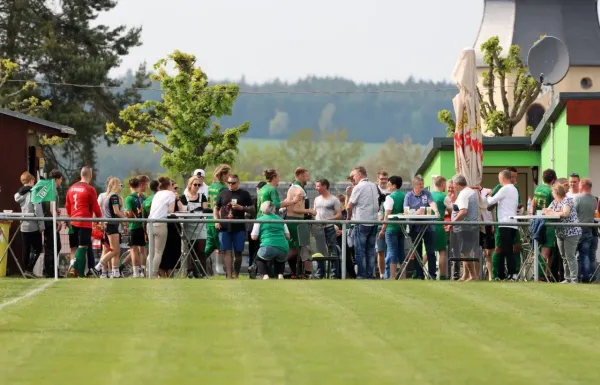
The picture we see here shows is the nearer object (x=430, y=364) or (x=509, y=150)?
(x=430, y=364)

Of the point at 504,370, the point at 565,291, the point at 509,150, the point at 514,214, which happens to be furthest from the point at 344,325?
the point at 509,150

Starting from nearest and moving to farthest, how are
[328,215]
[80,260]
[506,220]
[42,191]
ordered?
[506,220]
[80,260]
[328,215]
[42,191]

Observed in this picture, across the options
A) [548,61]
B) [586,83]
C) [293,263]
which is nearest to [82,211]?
[293,263]

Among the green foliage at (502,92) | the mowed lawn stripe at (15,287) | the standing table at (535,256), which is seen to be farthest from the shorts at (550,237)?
the green foliage at (502,92)

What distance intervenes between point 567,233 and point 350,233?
3.09 metres

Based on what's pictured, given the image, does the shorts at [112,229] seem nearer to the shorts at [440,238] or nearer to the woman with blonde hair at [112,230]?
the woman with blonde hair at [112,230]

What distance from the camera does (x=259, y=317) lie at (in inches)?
510

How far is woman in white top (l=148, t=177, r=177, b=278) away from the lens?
20.8 m

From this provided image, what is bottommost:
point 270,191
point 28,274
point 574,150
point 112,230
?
point 28,274

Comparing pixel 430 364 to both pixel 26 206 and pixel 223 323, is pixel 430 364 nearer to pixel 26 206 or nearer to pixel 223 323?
pixel 223 323

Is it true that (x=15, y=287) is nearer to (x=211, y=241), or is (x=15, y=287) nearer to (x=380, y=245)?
(x=211, y=241)

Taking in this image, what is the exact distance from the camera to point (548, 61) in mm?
34031

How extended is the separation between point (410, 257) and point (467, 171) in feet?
12.5

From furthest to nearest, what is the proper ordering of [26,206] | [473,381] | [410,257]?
[26,206]
[410,257]
[473,381]
